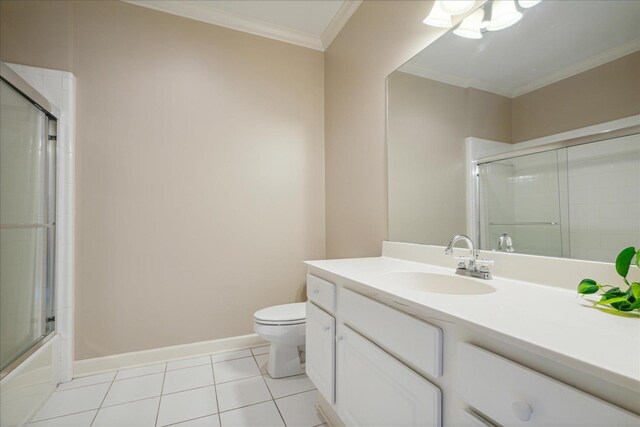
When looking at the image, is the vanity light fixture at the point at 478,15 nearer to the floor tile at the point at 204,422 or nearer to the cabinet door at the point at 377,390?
the cabinet door at the point at 377,390

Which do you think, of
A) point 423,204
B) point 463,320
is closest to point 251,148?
point 423,204

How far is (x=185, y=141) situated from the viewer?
216 cm

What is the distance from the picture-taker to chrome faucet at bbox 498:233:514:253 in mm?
1103

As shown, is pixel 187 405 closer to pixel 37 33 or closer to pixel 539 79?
pixel 539 79

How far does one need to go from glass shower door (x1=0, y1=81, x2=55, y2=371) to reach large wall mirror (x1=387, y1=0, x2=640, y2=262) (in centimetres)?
207

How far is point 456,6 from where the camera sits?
4.26 feet

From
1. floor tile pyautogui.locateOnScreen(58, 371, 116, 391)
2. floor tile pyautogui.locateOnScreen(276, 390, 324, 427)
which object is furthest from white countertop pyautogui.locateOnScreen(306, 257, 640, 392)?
floor tile pyautogui.locateOnScreen(58, 371, 116, 391)

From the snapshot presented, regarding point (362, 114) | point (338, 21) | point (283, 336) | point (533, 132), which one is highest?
point (338, 21)

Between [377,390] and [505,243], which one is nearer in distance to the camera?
[377,390]

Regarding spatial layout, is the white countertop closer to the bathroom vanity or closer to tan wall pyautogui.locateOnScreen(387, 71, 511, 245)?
the bathroom vanity

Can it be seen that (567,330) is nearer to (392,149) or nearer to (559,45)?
(559,45)

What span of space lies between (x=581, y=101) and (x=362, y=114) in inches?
50.5

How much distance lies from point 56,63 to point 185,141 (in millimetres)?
851

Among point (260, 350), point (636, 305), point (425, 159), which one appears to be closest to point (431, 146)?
point (425, 159)
